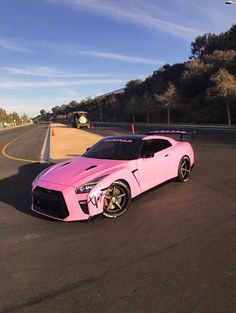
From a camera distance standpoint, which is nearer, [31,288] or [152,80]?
[31,288]

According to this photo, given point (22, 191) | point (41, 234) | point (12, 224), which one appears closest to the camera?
point (41, 234)

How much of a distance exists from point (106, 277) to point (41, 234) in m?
1.95

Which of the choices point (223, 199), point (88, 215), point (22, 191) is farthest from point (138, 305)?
point (22, 191)

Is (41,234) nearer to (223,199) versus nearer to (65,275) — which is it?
(65,275)

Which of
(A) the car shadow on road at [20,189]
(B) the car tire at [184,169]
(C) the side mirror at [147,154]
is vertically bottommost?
(A) the car shadow on road at [20,189]

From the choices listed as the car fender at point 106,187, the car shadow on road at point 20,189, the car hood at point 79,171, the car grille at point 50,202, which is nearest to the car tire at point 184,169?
the car fender at point 106,187

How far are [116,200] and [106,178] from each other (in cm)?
44

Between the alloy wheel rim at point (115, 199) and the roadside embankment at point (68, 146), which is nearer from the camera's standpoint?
the alloy wheel rim at point (115, 199)

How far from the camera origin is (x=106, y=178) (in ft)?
22.1

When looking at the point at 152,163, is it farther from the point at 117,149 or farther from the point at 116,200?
the point at 116,200

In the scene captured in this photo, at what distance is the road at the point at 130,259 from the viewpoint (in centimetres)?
396

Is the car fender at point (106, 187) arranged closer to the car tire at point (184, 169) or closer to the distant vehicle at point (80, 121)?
the car tire at point (184, 169)

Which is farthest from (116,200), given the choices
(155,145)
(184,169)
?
(184,169)

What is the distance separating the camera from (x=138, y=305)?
3857mm
